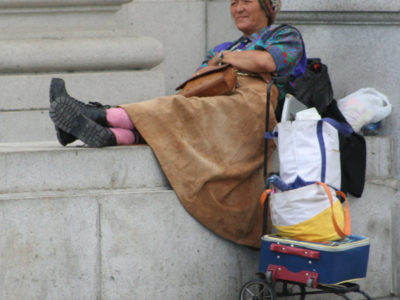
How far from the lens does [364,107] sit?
5227 mm

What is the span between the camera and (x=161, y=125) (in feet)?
14.7

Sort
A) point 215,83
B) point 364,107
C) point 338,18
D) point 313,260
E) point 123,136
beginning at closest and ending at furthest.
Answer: point 313,260 < point 123,136 < point 215,83 < point 364,107 < point 338,18

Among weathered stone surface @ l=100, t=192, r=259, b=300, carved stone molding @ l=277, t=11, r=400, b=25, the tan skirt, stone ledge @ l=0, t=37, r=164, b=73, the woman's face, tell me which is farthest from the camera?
stone ledge @ l=0, t=37, r=164, b=73

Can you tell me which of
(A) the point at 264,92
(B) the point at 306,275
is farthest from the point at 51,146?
(B) the point at 306,275

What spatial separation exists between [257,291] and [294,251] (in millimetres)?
356

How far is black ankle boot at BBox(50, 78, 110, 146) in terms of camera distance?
430 cm

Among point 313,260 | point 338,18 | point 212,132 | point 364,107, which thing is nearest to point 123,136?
point 212,132

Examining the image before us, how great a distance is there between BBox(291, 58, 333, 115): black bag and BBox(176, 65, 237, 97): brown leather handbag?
383 mm

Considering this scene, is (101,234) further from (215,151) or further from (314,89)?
(314,89)

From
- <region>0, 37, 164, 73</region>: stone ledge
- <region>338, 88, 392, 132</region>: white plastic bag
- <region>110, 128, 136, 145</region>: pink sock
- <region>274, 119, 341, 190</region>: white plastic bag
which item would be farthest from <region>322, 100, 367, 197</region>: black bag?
<region>0, 37, 164, 73</region>: stone ledge

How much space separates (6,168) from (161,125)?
0.82 meters

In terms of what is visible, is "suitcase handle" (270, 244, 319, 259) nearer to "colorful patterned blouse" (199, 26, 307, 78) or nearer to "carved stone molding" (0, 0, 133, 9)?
"colorful patterned blouse" (199, 26, 307, 78)

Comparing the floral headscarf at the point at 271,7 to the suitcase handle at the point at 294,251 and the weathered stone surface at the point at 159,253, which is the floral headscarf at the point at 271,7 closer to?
the weathered stone surface at the point at 159,253

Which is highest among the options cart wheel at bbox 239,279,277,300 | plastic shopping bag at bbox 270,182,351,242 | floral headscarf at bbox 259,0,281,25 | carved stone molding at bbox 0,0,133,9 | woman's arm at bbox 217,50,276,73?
floral headscarf at bbox 259,0,281,25
